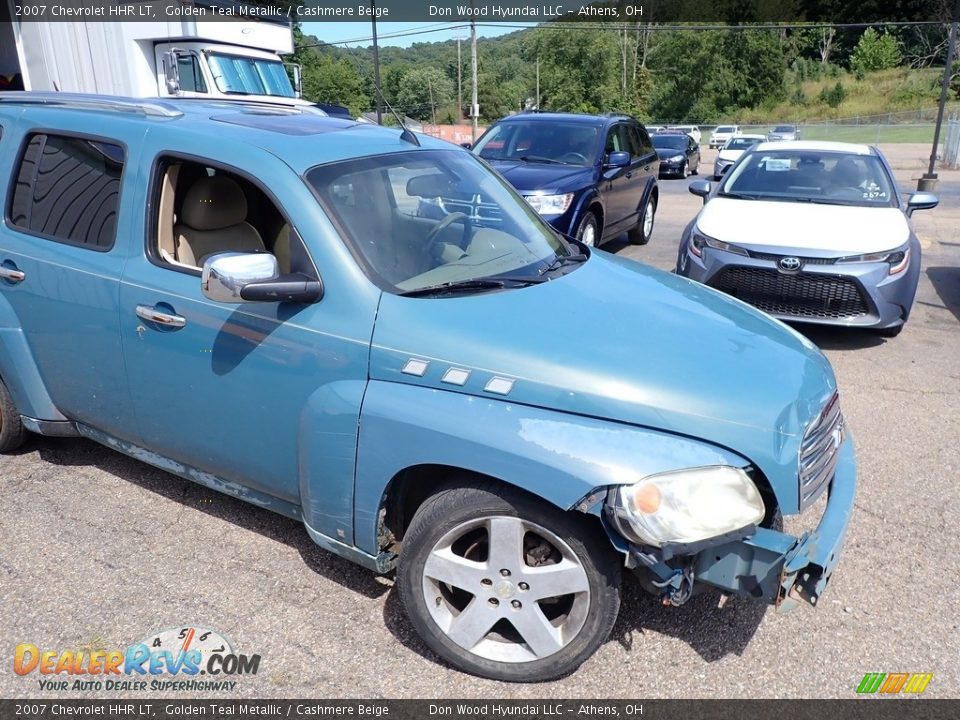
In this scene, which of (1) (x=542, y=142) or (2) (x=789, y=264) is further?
→ (1) (x=542, y=142)

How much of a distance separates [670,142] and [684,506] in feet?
83.8

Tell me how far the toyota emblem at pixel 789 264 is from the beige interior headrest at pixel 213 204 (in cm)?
426

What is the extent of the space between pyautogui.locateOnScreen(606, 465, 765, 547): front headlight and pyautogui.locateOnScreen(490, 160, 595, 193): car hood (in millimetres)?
6055

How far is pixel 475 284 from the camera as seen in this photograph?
2924 mm

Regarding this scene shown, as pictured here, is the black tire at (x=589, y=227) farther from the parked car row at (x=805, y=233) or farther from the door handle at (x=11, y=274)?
the door handle at (x=11, y=274)

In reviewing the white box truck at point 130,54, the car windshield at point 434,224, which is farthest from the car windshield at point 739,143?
the car windshield at point 434,224

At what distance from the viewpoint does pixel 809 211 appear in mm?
6734

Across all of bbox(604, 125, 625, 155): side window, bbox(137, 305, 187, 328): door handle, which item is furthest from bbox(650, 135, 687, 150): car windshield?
bbox(137, 305, 187, 328): door handle

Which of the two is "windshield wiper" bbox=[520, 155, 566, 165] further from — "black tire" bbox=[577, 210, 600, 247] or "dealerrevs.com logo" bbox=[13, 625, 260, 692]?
"dealerrevs.com logo" bbox=[13, 625, 260, 692]

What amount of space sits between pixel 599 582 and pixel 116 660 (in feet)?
5.76

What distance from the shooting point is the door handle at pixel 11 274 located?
3.49 metres

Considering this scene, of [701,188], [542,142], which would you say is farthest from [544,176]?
[701,188]

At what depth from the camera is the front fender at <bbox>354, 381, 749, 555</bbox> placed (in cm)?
228

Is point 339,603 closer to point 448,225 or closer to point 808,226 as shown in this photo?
point 448,225
